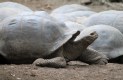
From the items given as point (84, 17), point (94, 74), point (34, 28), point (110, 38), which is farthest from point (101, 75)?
point (84, 17)

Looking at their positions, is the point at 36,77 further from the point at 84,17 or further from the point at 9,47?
the point at 84,17

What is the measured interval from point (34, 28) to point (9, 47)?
0.38m

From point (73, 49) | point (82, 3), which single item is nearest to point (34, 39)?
point (73, 49)

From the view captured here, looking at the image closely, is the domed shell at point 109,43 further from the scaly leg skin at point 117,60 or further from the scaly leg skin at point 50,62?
the scaly leg skin at point 50,62

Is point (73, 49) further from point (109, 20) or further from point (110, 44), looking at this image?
point (109, 20)

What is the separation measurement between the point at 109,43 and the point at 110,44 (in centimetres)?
2

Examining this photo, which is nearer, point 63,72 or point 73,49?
point 63,72

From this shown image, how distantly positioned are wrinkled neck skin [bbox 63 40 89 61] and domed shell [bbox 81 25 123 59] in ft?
2.73

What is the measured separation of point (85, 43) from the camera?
214 inches

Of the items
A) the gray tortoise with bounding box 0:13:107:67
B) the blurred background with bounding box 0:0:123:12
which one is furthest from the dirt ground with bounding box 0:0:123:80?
the blurred background with bounding box 0:0:123:12

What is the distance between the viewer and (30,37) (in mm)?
5289

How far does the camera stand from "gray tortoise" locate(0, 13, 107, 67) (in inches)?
208

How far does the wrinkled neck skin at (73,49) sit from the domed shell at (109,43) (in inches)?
32.8

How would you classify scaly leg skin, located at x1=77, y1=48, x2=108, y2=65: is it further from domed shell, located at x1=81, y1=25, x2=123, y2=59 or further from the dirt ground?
domed shell, located at x1=81, y1=25, x2=123, y2=59
